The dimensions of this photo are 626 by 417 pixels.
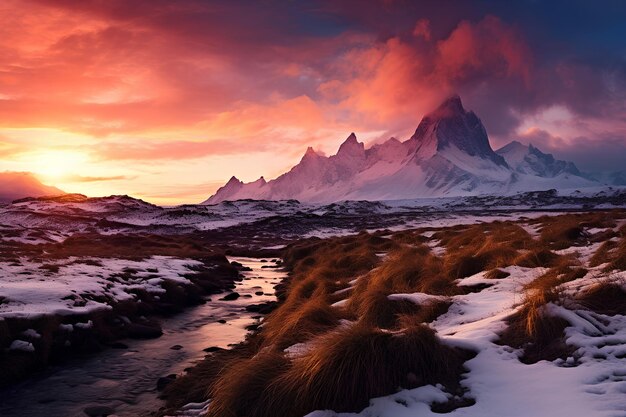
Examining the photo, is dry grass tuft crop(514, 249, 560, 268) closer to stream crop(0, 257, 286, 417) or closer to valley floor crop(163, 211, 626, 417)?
valley floor crop(163, 211, 626, 417)

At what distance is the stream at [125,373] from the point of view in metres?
10.0

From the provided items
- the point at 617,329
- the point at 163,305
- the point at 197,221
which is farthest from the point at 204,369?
the point at 197,221

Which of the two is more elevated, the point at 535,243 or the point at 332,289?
the point at 535,243

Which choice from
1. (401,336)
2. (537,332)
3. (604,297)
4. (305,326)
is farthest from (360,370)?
(604,297)

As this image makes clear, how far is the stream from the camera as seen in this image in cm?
1002

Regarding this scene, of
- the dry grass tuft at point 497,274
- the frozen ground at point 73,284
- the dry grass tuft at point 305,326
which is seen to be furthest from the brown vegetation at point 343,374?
the frozen ground at point 73,284

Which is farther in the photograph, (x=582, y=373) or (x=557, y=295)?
(x=557, y=295)

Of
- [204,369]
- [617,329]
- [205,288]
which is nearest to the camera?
[617,329]

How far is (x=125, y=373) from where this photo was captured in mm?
12227

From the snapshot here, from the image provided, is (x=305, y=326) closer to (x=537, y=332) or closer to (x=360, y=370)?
(x=360, y=370)

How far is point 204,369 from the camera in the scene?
35.4 ft

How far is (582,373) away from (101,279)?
20040 mm

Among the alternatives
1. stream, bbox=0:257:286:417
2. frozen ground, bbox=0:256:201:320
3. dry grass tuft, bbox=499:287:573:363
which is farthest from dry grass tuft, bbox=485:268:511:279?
frozen ground, bbox=0:256:201:320

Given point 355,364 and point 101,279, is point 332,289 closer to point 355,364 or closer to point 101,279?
point 355,364
